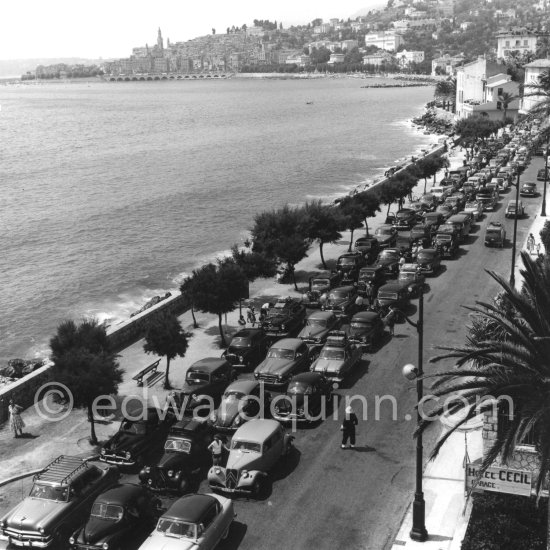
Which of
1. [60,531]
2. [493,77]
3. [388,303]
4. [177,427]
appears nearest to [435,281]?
[388,303]

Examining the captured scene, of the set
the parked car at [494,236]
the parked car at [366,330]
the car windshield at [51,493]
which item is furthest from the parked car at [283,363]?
the parked car at [494,236]

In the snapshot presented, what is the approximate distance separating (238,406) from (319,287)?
518 inches

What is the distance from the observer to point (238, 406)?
68.2 feet

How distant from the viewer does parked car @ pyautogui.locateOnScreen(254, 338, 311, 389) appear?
76.0 ft

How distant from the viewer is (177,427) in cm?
1884

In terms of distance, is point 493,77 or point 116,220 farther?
point 493,77

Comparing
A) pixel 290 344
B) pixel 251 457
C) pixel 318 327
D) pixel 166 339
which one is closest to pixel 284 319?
pixel 318 327

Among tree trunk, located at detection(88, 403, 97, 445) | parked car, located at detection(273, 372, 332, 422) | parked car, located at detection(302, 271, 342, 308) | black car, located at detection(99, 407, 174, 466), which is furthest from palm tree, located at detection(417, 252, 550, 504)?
parked car, located at detection(302, 271, 342, 308)

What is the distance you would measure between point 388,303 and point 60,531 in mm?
17307

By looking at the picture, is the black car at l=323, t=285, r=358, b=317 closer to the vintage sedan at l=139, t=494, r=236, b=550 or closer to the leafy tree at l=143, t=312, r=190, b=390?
the leafy tree at l=143, t=312, r=190, b=390

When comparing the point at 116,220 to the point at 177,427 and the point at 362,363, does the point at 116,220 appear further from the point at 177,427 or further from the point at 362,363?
the point at 177,427

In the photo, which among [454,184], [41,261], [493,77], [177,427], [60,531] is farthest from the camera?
[493,77]

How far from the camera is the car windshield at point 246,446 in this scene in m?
17.8

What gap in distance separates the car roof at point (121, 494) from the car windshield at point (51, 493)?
1.00 m
